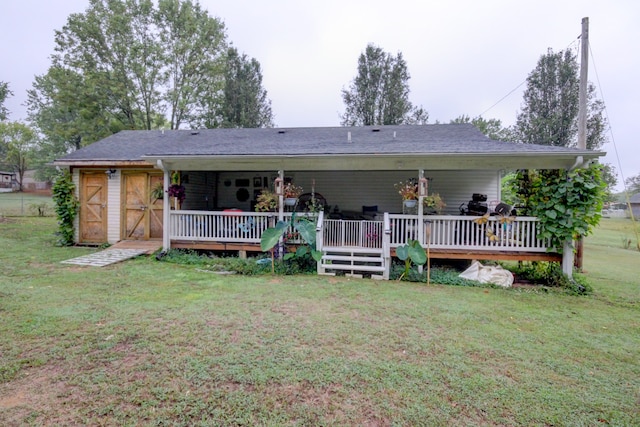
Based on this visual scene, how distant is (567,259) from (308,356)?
19.1 ft

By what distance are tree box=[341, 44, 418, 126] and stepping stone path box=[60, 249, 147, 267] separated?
16.1m

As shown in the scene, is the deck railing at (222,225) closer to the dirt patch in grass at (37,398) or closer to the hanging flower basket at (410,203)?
the hanging flower basket at (410,203)

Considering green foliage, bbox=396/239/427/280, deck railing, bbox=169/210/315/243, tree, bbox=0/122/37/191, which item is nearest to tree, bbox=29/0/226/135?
deck railing, bbox=169/210/315/243

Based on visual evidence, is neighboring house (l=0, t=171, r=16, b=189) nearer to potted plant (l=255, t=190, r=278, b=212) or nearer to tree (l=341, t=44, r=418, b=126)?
tree (l=341, t=44, r=418, b=126)

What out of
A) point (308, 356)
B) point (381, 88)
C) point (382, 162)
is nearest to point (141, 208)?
point (382, 162)

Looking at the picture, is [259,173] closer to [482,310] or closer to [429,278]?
[429,278]

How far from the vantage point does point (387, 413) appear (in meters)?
2.13

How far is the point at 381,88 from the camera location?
20.4 meters

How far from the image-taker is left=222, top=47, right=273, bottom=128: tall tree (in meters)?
20.6

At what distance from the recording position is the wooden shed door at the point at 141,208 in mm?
8867

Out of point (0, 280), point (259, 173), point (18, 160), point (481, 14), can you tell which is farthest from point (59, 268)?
point (18, 160)

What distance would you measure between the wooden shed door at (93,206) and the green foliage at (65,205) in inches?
8.3

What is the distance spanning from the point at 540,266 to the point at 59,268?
10.1m

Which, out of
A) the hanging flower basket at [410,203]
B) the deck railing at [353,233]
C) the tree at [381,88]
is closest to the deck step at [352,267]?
the deck railing at [353,233]
